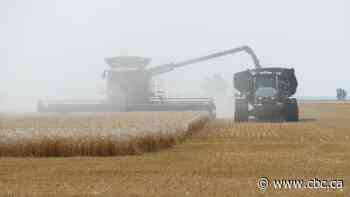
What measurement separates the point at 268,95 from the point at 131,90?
1850cm

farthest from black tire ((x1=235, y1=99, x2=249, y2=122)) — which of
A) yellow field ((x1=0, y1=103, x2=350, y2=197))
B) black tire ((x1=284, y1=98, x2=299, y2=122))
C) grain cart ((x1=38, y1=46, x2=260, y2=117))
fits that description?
yellow field ((x1=0, y1=103, x2=350, y2=197))

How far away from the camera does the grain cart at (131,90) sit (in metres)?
57.7

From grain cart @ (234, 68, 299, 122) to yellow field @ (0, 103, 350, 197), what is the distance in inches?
688

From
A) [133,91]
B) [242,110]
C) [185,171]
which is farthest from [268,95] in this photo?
[185,171]

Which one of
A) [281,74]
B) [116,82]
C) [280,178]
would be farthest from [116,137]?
[116,82]

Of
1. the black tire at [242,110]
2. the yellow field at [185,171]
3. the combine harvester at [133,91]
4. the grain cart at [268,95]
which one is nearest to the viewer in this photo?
the yellow field at [185,171]

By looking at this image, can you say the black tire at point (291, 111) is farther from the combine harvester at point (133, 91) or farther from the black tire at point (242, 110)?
the combine harvester at point (133, 91)

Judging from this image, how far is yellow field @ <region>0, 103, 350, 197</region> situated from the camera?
13.2m

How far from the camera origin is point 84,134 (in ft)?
72.4

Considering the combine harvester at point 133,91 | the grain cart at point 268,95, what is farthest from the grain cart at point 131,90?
the grain cart at point 268,95

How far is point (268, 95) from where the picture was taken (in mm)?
41562

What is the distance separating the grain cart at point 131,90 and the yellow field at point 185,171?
3419 cm

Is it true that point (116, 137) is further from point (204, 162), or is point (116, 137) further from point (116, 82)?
point (116, 82)

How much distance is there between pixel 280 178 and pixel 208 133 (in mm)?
15704
